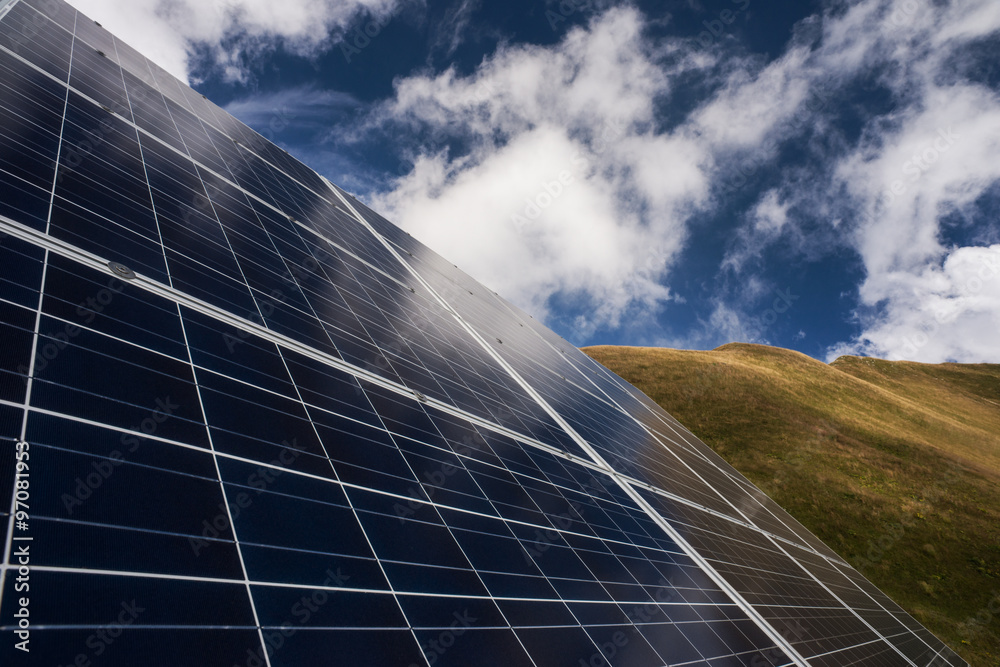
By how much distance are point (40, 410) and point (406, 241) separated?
727 inches

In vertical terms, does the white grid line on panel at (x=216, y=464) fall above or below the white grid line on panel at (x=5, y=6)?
below

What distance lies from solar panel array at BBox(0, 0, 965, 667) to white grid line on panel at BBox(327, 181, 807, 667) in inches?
3.6

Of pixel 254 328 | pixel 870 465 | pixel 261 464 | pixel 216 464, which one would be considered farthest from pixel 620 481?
pixel 870 465

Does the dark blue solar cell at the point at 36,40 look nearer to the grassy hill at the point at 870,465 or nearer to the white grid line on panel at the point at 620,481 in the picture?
the white grid line on panel at the point at 620,481

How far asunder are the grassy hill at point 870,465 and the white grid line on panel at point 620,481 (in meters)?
21.8

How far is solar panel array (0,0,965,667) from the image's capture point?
8.66 feet

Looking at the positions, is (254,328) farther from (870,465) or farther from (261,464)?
(870,465)

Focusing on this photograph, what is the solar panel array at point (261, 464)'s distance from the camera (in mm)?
2641

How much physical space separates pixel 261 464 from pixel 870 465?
45.5m

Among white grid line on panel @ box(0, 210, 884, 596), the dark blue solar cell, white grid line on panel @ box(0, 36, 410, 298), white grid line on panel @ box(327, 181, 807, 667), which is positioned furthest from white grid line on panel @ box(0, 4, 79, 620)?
white grid line on panel @ box(327, 181, 807, 667)

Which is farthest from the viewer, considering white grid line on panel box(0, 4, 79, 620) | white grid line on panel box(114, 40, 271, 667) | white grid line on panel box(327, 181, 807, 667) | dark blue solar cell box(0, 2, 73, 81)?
white grid line on panel box(327, 181, 807, 667)

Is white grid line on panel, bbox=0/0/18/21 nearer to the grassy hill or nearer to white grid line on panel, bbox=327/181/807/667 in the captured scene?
white grid line on panel, bbox=327/181/807/667

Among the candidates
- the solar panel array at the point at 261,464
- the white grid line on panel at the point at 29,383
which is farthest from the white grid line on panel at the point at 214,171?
the white grid line on panel at the point at 29,383

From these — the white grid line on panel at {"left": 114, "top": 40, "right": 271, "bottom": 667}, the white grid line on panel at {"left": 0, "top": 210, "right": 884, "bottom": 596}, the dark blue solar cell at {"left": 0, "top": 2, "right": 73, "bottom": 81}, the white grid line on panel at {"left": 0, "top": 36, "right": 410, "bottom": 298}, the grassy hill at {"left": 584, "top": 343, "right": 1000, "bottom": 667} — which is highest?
the grassy hill at {"left": 584, "top": 343, "right": 1000, "bottom": 667}
